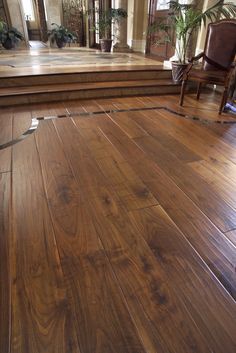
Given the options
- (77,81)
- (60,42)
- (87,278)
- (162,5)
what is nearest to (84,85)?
(77,81)

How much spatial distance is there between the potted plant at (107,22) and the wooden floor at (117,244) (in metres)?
4.34

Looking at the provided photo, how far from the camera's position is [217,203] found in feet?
5.21

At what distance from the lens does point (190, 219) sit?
4.74 ft

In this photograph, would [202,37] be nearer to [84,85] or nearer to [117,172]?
[84,85]

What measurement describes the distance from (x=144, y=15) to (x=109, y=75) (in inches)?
109

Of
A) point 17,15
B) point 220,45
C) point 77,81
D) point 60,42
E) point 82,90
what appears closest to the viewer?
point 220,45

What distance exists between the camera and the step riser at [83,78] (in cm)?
349

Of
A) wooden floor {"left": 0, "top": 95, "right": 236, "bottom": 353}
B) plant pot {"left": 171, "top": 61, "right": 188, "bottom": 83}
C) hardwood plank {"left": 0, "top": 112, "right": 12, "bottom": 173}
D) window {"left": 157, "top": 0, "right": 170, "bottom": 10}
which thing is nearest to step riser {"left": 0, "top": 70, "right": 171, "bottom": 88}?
plant pot {"left": 171, "top": 61, "right": 188, "bottom": 83}

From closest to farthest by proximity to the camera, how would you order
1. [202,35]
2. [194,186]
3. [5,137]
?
[194,186], [5,137], [202,35]

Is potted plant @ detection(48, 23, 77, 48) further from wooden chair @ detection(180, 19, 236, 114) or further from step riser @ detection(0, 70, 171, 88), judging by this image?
wooden chair @ detection(180, 19, 236, 114)

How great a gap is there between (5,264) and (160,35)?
228 inches

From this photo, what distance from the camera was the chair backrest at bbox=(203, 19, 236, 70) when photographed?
3.13 m

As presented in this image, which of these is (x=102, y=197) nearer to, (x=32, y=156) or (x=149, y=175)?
(x=149, y=175)

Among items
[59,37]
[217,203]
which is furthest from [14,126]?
[59,37]
